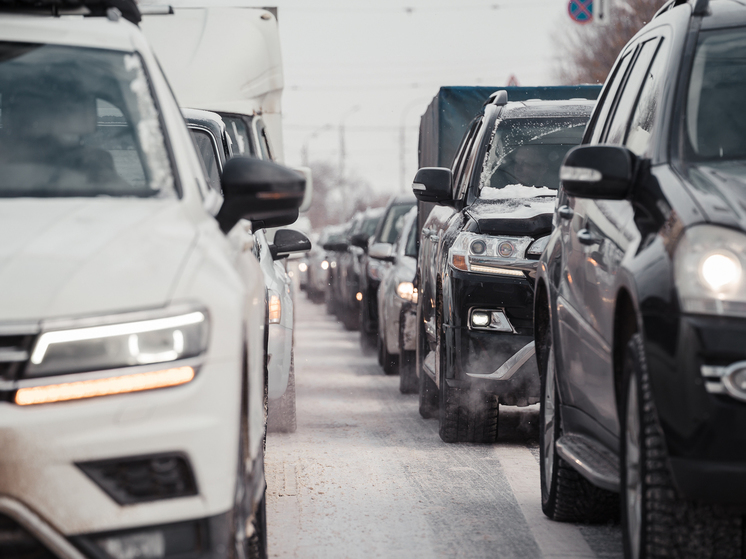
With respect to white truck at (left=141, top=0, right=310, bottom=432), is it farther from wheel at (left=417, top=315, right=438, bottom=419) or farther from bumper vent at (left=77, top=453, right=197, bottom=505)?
bumper vent at (left=77, top=453, right=197, bottom=505)

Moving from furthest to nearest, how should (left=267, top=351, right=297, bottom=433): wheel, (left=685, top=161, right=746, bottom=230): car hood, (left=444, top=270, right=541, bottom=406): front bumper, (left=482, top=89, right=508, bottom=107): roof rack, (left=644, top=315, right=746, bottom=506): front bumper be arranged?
(left=482, top=89, right=508, bottom=107): roof rack
(left=267, top=351, right=297, bottom=433): wheel
(left=444, top=270, right=541, bottom=406): front bumper
(left=685, top=161, right=746, bottom=230): car hood
(left=644, top=315, right=746, bottom=506): front bumper

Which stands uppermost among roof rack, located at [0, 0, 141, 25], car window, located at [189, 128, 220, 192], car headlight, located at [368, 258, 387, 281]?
roof rack, located at [0, 0, 141, 25]

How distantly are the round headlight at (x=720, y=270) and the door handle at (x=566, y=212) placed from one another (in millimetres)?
1808

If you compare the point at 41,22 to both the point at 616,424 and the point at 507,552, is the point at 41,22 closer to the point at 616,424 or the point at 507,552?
the point at 616,424

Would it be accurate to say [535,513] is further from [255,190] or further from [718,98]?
[255,190]

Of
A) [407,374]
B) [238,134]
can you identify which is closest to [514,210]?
[407,374]

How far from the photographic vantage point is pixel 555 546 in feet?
16.9

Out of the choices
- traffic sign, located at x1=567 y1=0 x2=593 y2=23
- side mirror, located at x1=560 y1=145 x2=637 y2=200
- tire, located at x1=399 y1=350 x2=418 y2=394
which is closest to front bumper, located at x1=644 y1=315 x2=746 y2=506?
side mirror, located at x1=560 y1=145 x2=637 y2=200

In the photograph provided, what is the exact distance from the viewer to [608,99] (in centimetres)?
552

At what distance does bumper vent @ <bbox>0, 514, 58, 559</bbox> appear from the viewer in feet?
9.21

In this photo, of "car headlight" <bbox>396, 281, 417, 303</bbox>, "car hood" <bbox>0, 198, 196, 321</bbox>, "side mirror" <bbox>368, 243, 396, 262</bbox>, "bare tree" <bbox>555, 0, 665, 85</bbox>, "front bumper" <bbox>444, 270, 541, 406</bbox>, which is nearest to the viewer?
"car hood" <bbox>0, 198, 196, 321</bbox>

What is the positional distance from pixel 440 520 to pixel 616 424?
65.8 inches

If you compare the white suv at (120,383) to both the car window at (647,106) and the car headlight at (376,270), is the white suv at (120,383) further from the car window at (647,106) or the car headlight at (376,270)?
the car headlight at (376,270)

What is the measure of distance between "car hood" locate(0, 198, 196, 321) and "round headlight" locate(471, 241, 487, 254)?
4222mm
